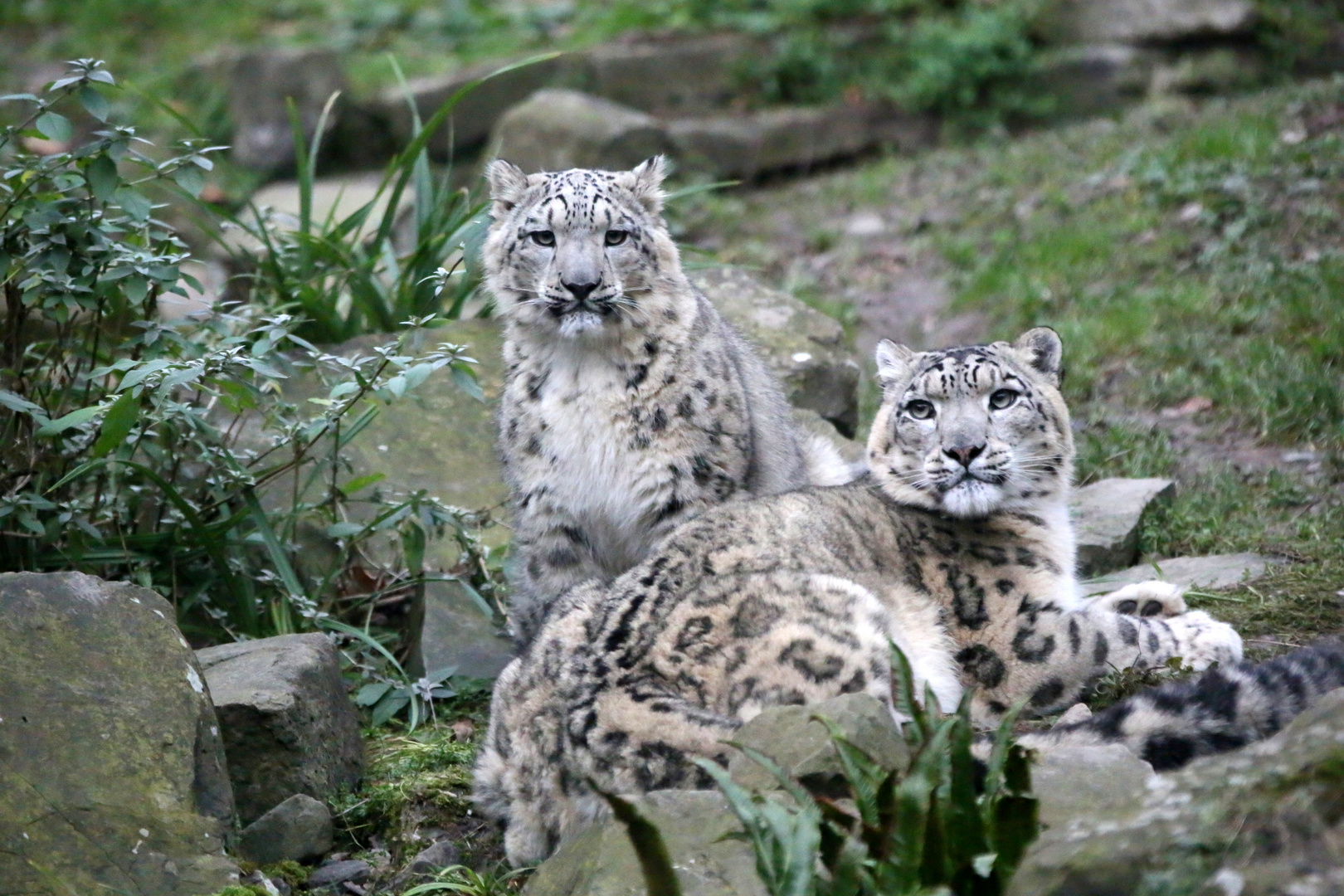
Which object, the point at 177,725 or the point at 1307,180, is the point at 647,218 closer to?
the point at 177,725

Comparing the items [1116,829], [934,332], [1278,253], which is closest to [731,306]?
[934,332]

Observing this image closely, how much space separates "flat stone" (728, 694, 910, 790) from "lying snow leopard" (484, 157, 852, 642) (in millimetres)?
2095

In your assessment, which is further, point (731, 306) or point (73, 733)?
point (731, 306)

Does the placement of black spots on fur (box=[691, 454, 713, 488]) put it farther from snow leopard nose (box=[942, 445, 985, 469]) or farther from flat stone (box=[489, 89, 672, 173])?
flat stone (box=[489, 89, 672, 173])

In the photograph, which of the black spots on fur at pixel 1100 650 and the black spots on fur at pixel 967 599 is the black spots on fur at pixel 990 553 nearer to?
the black spots on fur at pixel 967 599

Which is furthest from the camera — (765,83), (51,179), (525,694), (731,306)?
(765,83)

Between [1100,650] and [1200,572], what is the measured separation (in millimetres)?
1373

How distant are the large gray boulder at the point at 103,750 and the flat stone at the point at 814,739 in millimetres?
1583

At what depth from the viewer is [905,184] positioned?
1273 centimetres

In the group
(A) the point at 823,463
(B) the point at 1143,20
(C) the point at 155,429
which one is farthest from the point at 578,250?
(B) the point at 1143,20

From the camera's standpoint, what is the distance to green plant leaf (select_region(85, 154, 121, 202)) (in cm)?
538

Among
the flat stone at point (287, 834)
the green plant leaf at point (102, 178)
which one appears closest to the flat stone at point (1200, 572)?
the flat stone at point (287, 834)

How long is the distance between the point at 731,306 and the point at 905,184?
15.3 ft

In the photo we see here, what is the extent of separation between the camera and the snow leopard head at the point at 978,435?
5.42m
